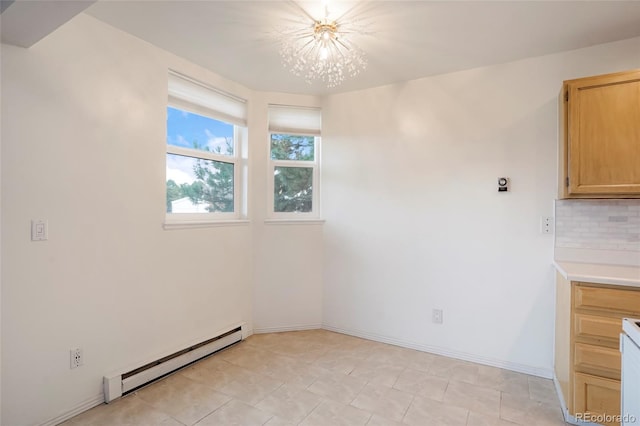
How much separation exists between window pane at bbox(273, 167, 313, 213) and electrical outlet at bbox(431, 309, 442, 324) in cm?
158

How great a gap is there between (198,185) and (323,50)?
1.55m

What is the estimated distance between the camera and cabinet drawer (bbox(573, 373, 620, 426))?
69.4 inches

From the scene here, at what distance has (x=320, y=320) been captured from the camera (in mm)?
3488

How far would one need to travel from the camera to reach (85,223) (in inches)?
79.8

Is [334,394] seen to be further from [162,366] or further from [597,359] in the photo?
[597,359]

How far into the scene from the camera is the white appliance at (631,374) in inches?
38.2

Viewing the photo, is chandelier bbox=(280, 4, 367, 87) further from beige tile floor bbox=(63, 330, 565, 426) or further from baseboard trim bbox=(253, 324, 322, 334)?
baseboard trim bbox=(253, 324, 322, 334)

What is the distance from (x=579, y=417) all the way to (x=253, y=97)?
3.46 meters

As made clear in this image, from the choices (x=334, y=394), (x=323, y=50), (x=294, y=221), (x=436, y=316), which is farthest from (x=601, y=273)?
(x=294, y=221)

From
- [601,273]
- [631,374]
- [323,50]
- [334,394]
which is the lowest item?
[334,394]

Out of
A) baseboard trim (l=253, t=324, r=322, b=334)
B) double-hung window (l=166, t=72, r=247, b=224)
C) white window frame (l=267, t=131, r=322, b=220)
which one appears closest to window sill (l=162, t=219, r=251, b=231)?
double-hung window (l=166, t=72, r=247, b=224)

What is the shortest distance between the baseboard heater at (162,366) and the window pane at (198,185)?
44.6 inches

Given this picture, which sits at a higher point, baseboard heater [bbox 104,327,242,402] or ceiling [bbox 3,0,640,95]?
ceiling [bbox 3,0,640,95]

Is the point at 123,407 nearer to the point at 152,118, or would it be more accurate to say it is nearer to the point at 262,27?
the point at 152,118
